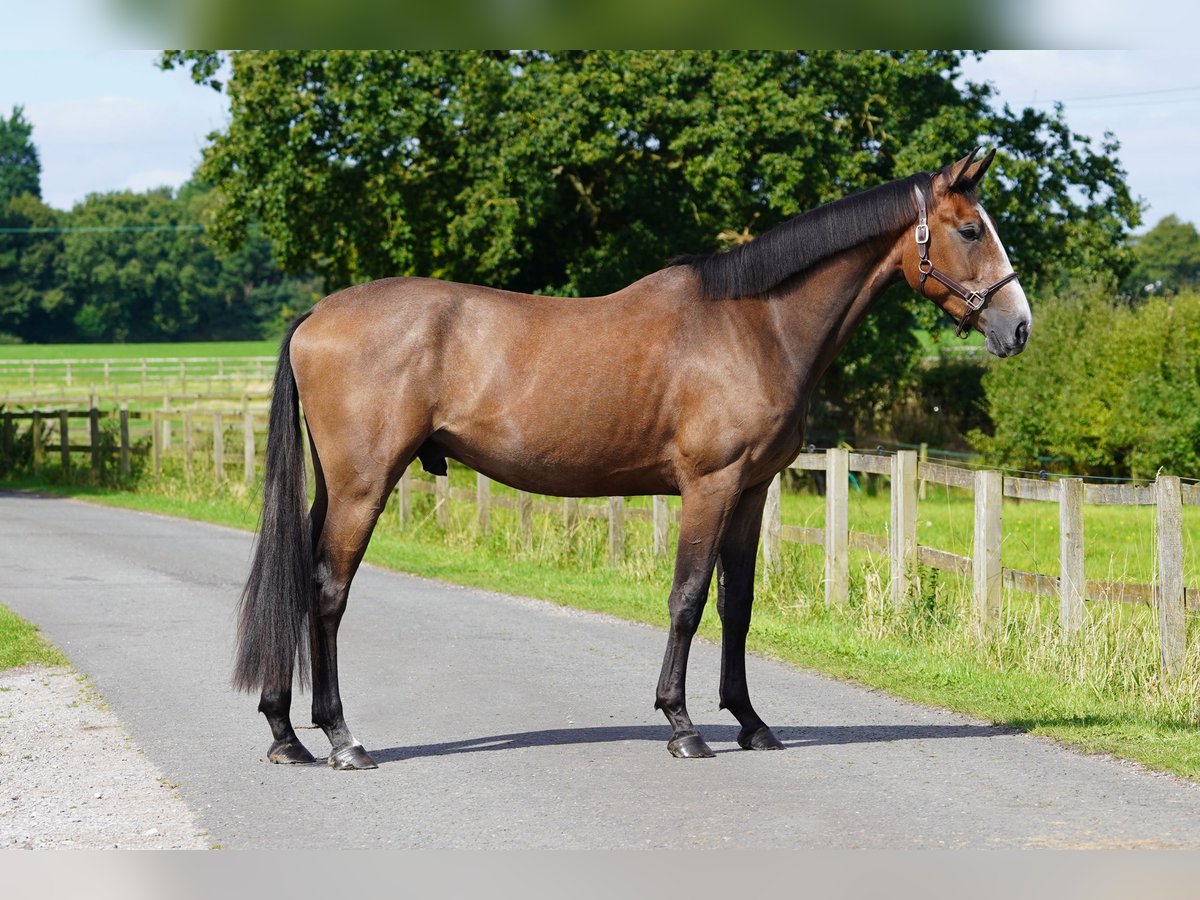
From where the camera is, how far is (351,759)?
6.01m

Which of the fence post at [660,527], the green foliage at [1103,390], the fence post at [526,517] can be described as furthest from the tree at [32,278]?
the fence post at [660,527]

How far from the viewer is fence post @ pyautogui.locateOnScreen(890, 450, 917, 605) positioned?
10.4 meters

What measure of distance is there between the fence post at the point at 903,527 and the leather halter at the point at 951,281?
4164 mm

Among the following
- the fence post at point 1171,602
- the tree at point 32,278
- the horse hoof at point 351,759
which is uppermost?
the tree at point 32,278

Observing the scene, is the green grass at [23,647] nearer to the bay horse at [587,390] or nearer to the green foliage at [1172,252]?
the bay horse at [587,390]

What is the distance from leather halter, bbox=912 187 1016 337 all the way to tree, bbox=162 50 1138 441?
16422mm

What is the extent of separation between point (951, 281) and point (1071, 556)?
3.38 meters

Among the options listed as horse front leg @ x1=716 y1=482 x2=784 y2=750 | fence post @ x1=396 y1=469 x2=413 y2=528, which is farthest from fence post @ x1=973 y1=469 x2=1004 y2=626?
fence post @ x1=396 y1=469 x2=413 y2=528

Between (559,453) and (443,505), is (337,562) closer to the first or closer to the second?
(559,453)

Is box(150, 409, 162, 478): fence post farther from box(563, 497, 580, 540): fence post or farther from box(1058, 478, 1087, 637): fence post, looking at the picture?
box(1058, 478, 1087, 637): fence post

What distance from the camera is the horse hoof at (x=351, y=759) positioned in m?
6.01

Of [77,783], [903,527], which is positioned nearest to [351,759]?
[77,783]

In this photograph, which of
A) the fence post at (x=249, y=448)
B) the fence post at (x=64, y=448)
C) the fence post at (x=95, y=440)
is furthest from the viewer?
the fence post at (x=64, y=448)

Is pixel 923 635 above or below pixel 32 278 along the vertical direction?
below
